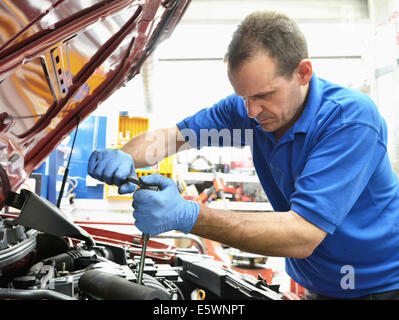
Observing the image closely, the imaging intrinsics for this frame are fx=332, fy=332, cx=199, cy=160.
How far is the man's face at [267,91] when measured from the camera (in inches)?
40.6

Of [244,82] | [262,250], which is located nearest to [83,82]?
[244,82]

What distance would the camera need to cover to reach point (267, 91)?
1048 millimetres

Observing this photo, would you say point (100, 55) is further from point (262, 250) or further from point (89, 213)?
point (89, 213)

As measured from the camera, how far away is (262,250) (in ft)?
3.10

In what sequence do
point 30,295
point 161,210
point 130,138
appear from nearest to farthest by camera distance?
point 30,295
point 161,210
point 130,138

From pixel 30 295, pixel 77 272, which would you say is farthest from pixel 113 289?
pixel 77 272

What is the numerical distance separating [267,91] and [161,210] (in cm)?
50

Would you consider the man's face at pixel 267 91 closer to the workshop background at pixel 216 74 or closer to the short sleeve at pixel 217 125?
the short sleeve at pixel 217 125

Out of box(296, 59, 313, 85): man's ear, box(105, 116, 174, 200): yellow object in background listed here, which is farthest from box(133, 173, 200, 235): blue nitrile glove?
box(105, 116, 174, 200): yellow object in background

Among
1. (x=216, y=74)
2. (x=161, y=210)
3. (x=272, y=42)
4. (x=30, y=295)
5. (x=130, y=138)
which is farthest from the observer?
(x=216, y=74)

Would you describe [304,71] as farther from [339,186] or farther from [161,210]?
[161,210]

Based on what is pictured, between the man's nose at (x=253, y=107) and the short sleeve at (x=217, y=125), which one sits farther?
the short sleeve at (x=217, y=125)

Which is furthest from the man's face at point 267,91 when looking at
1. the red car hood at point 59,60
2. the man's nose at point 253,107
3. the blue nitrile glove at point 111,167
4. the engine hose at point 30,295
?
the engine hose at point 30,295

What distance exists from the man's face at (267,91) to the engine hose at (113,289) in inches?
25.6
